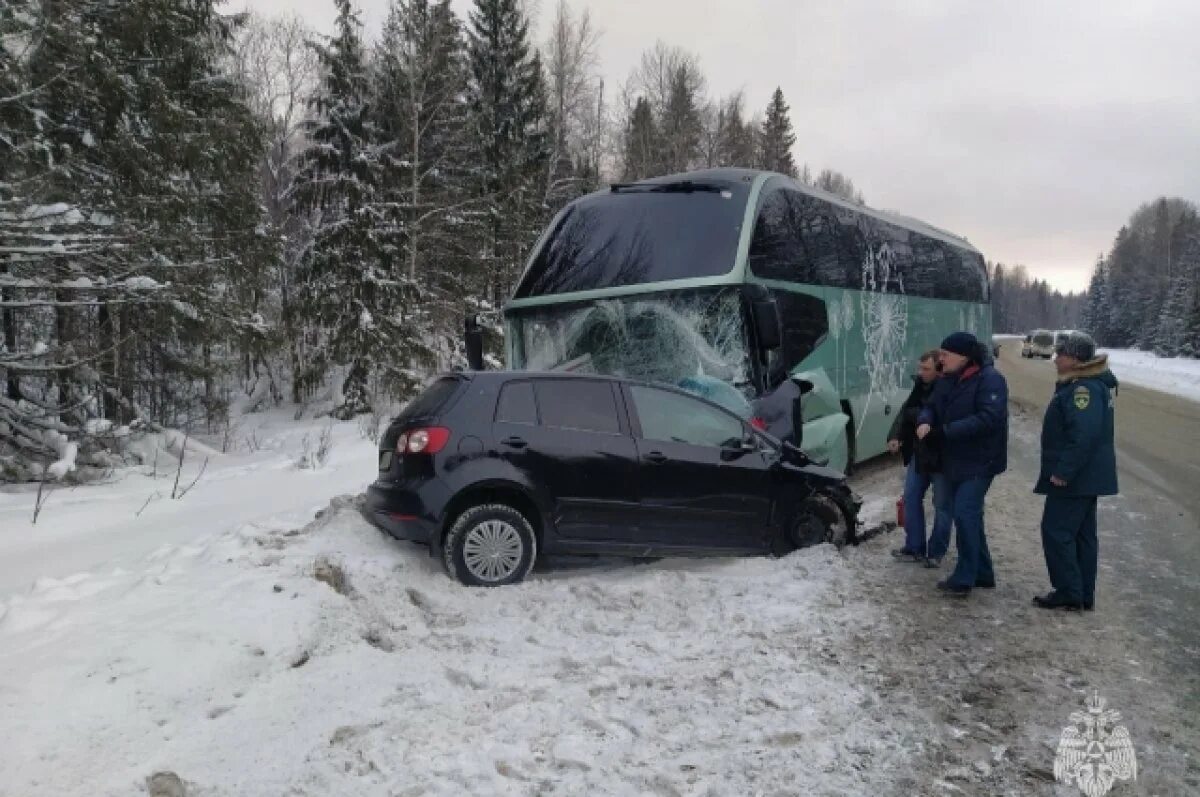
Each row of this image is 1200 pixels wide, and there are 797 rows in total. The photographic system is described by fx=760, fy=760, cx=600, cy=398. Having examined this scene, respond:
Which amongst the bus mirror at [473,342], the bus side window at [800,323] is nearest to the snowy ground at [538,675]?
the bus mirror at [473,342]

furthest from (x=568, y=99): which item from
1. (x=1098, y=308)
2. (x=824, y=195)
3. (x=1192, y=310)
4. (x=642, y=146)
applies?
(x=1098, y=308)

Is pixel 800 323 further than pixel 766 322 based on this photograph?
Yes

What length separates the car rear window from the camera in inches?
228

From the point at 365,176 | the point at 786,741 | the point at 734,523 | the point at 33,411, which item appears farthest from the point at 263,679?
the point at 365,176

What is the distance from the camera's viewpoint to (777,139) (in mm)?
49906

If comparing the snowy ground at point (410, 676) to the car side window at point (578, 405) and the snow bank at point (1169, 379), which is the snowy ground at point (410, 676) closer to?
the car side window at point (578, 405)

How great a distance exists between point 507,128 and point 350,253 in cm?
876

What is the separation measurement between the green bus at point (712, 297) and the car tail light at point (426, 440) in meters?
2.52

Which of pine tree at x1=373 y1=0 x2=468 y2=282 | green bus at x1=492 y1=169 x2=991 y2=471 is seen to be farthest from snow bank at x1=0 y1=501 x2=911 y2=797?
pine tree at x1=373 y1=0 x2=468 y2=282

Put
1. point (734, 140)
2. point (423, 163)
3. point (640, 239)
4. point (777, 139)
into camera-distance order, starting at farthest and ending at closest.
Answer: point (777, 139), point (734, 140), point (423, 163), point (640, 239)

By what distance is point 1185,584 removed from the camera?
19.6ft

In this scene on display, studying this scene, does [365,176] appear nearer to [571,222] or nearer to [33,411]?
[33,411]

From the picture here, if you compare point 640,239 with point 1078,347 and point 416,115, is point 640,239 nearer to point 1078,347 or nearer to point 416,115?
point 1078,347

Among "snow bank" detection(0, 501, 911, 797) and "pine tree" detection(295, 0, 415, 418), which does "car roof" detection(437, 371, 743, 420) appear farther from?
"pine tree" detection(295, 0, 415, 418)
